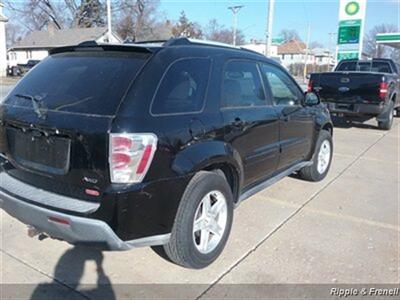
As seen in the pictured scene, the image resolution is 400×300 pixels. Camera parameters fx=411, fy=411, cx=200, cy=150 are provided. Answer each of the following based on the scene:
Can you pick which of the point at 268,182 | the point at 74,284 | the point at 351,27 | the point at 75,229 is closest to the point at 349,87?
the point at 268,182

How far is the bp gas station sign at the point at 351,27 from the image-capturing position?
789 inches

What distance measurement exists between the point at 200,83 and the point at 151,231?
1277mm

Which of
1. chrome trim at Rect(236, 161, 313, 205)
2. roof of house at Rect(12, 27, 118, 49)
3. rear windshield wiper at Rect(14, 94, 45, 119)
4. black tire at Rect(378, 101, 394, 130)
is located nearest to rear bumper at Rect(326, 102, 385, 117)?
black tire at Rect(378, 101, 394, 130)

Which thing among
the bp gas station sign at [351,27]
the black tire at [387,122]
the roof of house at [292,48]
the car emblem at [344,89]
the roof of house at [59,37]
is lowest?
the black tire at [387,122]

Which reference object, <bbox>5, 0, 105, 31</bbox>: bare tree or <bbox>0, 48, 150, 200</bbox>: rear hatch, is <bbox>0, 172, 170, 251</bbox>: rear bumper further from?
<bbox>5, 0, 105, 31</bbox>: bare tree

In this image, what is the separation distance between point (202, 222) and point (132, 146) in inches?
41.1

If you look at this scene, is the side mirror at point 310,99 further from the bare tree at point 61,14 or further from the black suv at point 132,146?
the bare tree at point 61,14

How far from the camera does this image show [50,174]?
2.97 meters

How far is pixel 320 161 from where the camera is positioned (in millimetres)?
6039

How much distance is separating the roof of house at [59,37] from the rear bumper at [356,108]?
45.7 m

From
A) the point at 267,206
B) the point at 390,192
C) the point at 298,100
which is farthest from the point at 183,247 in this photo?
the point at 390,192

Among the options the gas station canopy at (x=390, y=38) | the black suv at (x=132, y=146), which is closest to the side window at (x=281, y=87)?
the black suv at (x=132, y=146)

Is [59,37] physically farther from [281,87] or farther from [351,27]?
[281,87]

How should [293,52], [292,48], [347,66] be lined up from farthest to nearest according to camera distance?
[292,48] < [293,52] < [347,66]
